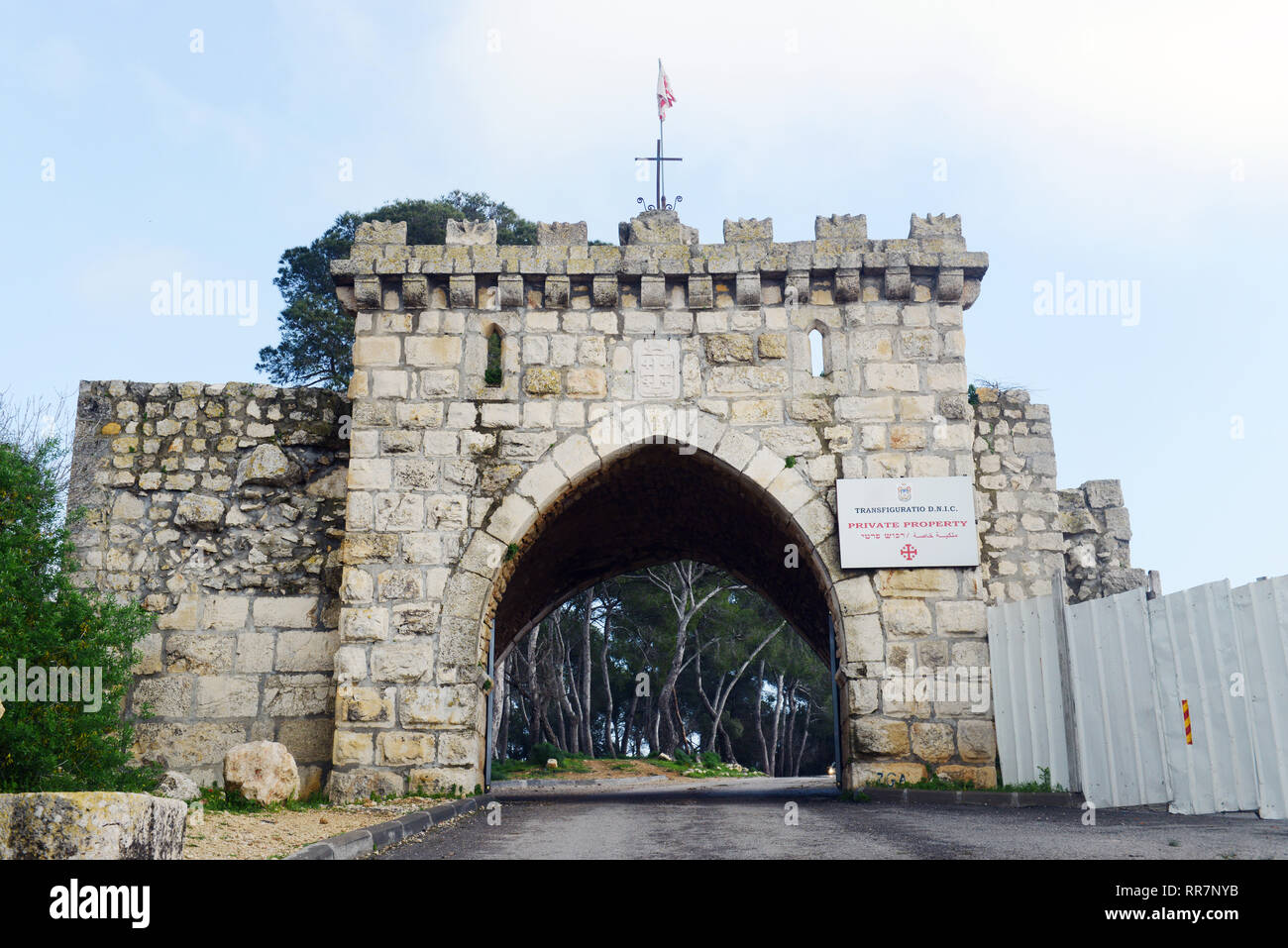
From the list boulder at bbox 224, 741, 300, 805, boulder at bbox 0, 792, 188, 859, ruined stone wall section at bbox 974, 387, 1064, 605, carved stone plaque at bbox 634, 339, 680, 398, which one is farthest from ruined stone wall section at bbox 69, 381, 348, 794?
ruined stone wall section at bbox 974, 387, 1064, 605

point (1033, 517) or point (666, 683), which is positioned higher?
point (1033, 517)

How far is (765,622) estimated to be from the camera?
2819 centimetres

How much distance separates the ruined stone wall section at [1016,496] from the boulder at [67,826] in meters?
7.96

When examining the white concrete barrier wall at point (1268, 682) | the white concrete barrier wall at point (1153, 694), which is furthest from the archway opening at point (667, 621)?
the white concrete barrier wall at point (1268, 682)

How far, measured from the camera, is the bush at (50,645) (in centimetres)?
693

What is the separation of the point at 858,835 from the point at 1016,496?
518 centimetres

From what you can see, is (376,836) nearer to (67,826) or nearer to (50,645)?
(67,826)

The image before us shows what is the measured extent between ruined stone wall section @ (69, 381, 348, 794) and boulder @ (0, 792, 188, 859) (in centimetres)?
→ 560

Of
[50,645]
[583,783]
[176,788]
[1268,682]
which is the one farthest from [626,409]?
→ [583,783]

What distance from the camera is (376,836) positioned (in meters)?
5.40

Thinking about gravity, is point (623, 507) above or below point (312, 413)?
below

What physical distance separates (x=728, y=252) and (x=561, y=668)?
19.1m
